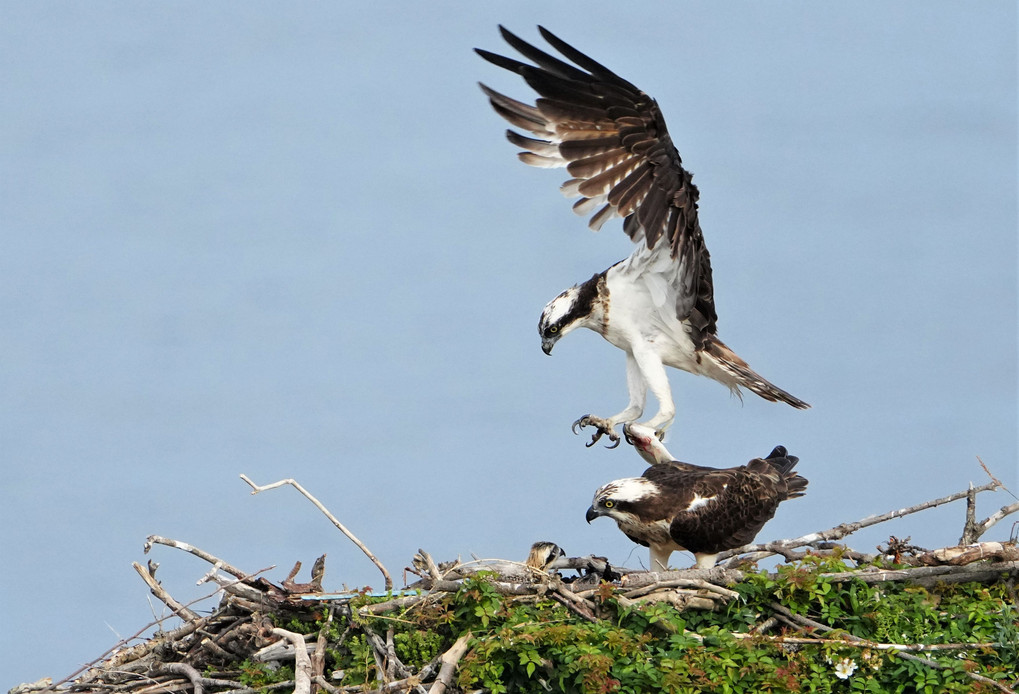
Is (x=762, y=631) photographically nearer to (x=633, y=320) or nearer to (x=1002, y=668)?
(x=1002, y=668)

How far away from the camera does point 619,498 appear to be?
7.63 m

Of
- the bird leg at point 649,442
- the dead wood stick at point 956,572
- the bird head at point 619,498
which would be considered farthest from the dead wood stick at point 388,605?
the dead wood stick at point 956,572

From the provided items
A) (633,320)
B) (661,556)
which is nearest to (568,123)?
(633,320)

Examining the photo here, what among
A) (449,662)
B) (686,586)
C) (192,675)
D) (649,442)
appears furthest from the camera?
(649,442)

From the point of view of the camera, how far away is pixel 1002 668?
6.76 m

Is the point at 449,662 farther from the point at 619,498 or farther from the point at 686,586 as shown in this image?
the point at 619,498

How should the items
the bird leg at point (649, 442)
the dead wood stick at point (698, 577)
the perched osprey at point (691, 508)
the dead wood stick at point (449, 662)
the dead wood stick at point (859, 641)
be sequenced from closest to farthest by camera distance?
1. the dead wood stick at point (449, 662)
2. the dead wood stick at point (859, 641)
3. the dead wood stick at point (698, 577)
4. the perched osprey at point (691, 508)
5. the bird leg at point (649, 442)

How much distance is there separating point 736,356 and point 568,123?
2112mm

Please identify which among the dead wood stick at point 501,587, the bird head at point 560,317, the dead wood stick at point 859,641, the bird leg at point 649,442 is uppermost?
the bird head at point 560,317

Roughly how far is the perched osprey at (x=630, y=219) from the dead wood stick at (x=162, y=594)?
9.32 ft

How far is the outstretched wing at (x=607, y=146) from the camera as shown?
7.99 meters

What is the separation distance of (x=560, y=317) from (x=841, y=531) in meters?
2.28

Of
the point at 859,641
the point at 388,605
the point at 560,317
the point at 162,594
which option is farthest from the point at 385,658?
the point at 560,317

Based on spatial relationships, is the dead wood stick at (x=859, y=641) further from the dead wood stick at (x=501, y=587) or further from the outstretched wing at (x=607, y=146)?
the outstretched wing at (x=607, y=146)
